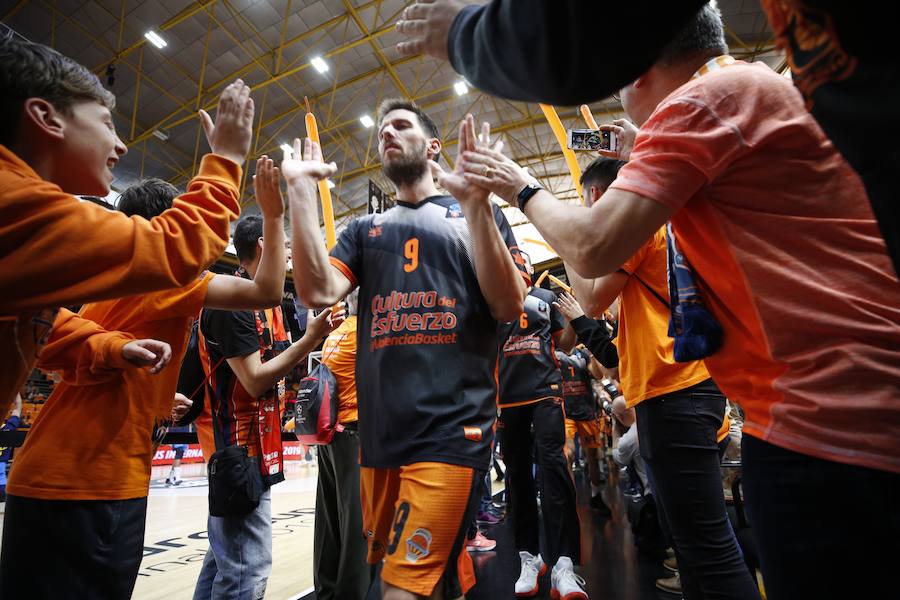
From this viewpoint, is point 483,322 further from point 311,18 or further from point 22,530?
point 311,18

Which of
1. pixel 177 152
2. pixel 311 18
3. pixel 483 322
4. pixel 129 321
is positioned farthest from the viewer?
pixel 177 152

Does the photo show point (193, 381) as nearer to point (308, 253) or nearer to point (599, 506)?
point (308, 253)

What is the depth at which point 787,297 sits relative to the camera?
2.75 feet

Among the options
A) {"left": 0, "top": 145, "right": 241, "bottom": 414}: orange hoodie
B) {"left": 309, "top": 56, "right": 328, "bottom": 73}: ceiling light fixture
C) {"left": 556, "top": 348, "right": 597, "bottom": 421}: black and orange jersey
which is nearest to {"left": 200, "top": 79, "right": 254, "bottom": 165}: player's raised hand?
{"left": 0, "top": 145, "right": 241, "bottom": 414}: orange hoodie

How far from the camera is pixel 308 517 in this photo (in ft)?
18.5

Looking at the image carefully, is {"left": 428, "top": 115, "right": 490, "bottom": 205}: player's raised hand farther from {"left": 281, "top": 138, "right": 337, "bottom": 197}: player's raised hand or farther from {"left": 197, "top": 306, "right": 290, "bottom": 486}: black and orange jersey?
{"left": 197, "top": 306, "right": 290, "bottom": 486}: black and orange jersey

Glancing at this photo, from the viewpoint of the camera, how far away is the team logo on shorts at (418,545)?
1.33 metres

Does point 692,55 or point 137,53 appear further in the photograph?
point 137,53

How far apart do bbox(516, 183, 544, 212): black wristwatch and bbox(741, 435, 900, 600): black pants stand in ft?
2.43

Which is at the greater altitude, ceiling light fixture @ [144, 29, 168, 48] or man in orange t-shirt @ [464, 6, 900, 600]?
ceiling light fixture @ [144, 29, 168, 48]

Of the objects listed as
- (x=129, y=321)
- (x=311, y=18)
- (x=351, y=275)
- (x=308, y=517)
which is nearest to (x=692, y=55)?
(x=351, y=275)

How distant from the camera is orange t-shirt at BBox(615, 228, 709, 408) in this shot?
5.97ft

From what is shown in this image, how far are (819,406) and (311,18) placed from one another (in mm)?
12499

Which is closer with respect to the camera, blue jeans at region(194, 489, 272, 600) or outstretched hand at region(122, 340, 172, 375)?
outstretched hand at region(122, 340, 172, 375)
